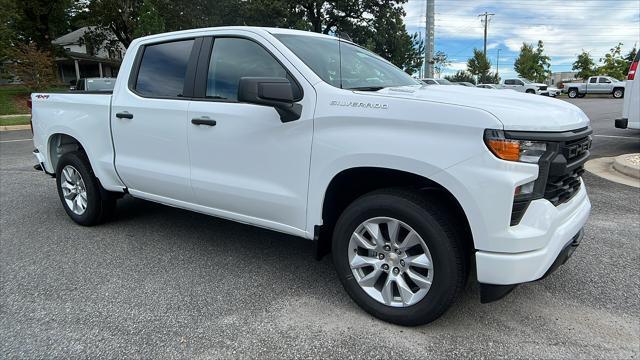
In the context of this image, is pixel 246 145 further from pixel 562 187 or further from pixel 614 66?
pixel 614 66

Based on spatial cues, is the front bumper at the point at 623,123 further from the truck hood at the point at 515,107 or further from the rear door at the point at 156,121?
the rear door at the point at 156,121

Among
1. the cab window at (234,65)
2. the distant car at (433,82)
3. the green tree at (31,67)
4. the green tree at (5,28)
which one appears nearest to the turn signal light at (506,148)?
the cab window at (234,65)

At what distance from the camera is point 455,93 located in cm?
300

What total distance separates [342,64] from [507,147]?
1588 millimetres

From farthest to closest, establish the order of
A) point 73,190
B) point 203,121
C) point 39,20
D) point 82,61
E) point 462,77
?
1. point 462,77
2. point 82,61
3. point 39,20
4. point 73,190
5. point 203,121

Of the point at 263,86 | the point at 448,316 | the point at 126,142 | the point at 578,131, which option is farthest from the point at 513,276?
the point at 126,142

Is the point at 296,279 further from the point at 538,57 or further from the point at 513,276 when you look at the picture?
the point at 538,57

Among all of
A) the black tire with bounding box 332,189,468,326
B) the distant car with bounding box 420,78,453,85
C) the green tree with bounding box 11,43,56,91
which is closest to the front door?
the black tire with bounding box 332,189,468,326

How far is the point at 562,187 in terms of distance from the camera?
277 centimetres

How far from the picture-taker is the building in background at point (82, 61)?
140ft

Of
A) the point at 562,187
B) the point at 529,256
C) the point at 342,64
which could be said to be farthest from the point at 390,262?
the point at 342,64

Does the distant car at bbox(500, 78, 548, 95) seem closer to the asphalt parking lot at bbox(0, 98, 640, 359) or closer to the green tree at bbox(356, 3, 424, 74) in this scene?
the green tree at bbox(356, 3, 424, 74)

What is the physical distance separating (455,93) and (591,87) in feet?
143

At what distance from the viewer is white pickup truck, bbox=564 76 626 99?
1507 inches
